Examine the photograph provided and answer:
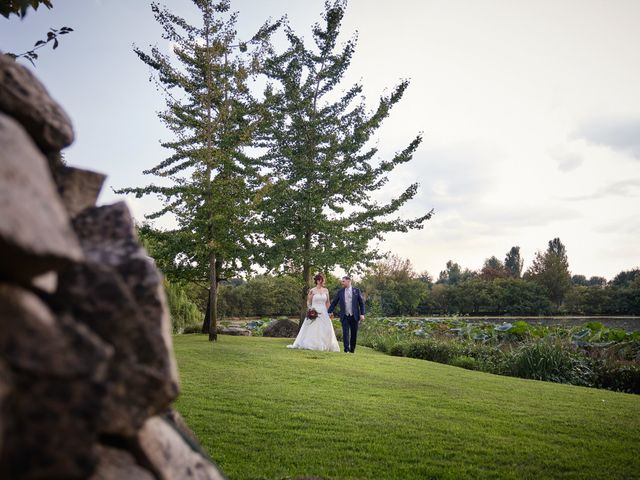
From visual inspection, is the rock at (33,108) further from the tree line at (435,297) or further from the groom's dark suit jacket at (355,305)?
the tree line at (435,297)

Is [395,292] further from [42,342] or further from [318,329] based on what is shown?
[42,342]

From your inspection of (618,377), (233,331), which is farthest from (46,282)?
(233,331)

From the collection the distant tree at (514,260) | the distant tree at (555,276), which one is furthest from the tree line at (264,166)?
the distant tree at (514,260)

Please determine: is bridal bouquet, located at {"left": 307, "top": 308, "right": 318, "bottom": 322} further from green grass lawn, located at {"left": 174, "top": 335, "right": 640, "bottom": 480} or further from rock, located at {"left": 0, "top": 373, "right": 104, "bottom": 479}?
rock, located at {"left": 0, "top": 373, "right": 104, "bottom": 479}

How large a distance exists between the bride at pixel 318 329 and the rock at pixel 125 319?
45.1 feet

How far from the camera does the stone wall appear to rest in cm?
111

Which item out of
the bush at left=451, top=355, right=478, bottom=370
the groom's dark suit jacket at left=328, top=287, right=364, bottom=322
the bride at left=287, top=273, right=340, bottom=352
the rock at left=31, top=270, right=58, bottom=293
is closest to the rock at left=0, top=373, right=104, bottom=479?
the rock at left=31, top=270, right=58, bottom=293

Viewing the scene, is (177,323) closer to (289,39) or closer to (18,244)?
(289,39)

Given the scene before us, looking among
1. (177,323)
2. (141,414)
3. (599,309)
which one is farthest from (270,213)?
(599,309)

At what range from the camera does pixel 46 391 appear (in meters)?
1.13

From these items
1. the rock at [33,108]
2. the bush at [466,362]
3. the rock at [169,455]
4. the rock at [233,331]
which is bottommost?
the bush at [466,362]

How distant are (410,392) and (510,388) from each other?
2260mm

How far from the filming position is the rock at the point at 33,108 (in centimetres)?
148

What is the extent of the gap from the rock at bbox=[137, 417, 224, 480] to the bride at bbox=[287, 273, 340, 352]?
13483 mm
